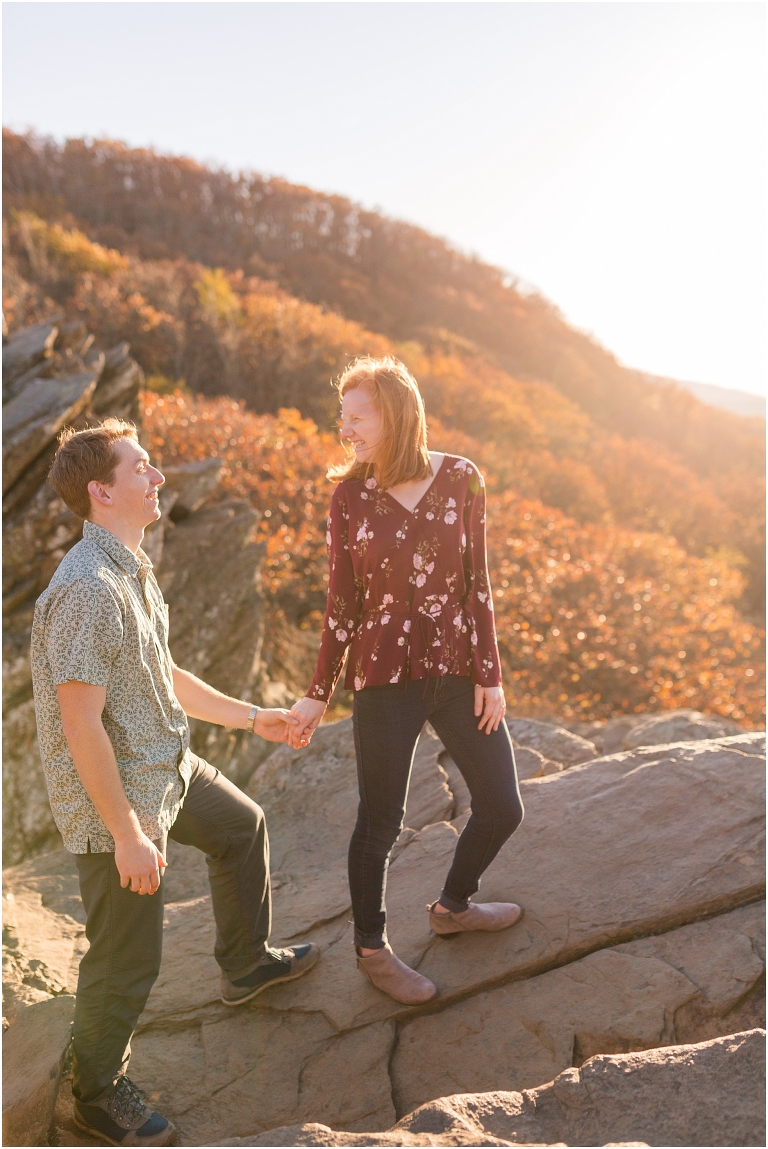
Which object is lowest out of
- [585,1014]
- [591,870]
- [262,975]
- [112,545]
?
[262,975]

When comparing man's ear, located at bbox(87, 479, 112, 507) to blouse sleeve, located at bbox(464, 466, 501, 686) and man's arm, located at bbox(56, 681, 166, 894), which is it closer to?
man's arm, located at bbox(56, 681, 166, 894)

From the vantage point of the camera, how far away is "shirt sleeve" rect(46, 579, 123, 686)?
2205 mm

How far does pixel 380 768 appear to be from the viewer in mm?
2816

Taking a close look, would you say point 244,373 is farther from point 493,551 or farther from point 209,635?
point 209,635

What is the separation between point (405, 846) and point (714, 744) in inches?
64.1

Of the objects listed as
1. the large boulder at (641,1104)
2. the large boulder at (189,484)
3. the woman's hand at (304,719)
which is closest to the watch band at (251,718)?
the woman's hand at (304,719)

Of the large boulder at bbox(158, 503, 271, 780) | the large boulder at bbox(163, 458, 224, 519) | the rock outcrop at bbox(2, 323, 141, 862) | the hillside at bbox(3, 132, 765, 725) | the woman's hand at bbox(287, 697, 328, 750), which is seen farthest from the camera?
the hillside at bbox(3, 132, 765, 725)

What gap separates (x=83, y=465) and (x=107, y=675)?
2.13ft

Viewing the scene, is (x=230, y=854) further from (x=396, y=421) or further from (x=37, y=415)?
(x=37, y=415)

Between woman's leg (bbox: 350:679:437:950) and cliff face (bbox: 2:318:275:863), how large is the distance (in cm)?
274

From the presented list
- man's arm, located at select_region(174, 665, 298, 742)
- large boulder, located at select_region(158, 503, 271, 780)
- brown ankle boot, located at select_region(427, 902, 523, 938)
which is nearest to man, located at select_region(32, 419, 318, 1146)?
man's arm, located at select_region(174, 665, 298, 742)

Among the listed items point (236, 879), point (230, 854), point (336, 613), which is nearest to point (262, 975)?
point (236, 879)

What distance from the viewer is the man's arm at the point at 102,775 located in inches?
87.2

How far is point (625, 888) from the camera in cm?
325
